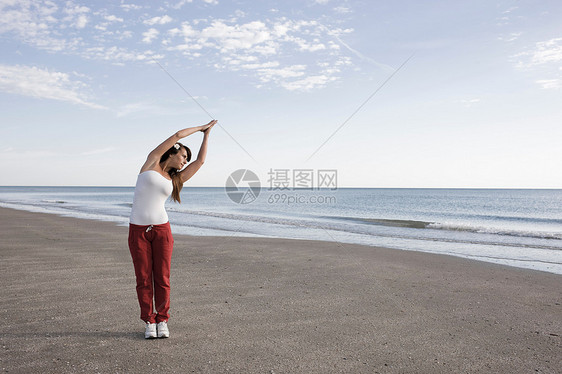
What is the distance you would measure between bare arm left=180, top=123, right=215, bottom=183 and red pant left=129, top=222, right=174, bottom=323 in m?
0.52

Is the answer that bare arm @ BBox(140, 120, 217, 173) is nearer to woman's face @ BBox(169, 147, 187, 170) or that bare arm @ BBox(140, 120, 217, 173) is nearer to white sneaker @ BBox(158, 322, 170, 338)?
woman's face @ BBox(169, 147, 187, 170)

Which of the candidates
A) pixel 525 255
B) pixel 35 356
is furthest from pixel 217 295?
pixel 525 255

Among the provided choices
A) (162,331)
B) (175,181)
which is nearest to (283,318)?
(162,331)

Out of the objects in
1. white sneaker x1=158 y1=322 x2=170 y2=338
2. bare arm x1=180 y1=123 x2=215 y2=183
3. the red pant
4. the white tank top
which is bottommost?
white sneaker x1=158 y1=322 x2=170 y2=338

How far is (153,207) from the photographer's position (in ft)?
12.2

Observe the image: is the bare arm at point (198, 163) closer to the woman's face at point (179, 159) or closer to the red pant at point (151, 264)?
the woman's face at point (179, 159)

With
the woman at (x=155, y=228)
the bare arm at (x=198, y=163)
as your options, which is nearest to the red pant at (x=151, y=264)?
the woman at (x=155, y=228)

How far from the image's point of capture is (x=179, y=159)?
12.5ft

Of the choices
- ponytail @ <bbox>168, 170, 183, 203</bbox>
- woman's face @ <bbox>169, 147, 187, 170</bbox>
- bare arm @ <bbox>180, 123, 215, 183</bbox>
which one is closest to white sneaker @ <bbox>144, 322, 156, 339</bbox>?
ponytail @ <bbox>168, 170, 183, 203</bbox>

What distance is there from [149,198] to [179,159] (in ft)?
1.51

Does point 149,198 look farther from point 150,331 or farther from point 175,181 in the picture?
point 150,331

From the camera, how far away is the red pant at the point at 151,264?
12.1 feet

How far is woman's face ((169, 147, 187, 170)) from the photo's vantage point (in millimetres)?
3791

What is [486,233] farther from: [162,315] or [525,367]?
[162,315]
